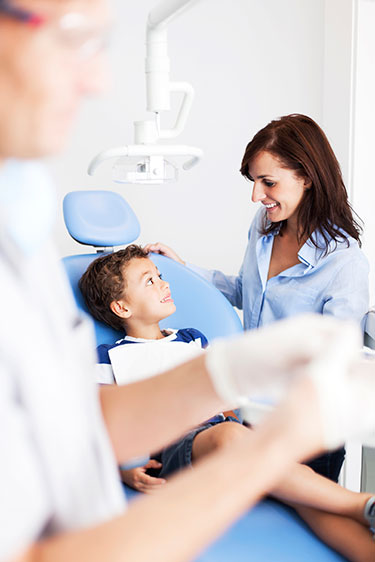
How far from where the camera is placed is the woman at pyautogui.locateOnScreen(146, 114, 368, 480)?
1739 mm

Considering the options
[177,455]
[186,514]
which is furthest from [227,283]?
[186,514]

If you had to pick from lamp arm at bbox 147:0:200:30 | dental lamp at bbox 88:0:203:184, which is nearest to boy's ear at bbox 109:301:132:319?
dental lamp at bbox 88:0:203:184

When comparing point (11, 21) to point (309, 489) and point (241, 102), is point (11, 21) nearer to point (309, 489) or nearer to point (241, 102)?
point (309, 489)

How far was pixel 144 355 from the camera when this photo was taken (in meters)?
1.75

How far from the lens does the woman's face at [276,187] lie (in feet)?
5.88

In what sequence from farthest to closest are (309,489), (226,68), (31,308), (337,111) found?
1. (226,68)
2. (337,111)
3. (309,489)
4. (31,308)

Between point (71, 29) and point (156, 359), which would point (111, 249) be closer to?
point (156, 359)

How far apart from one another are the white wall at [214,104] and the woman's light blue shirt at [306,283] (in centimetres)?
101

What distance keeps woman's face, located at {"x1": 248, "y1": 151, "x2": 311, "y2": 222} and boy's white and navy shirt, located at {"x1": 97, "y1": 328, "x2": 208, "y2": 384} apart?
1.32 feet

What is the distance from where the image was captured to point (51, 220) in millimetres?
717

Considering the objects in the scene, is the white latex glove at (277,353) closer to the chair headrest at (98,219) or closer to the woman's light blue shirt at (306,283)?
the woman's light blue shirt at (306,283)

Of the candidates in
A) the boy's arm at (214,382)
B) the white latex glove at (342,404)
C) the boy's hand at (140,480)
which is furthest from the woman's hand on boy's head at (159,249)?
the white latex glove at (342,404)

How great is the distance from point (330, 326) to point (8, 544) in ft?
1.23

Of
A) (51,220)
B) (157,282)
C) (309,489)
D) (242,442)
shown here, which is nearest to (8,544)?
(242,442)
